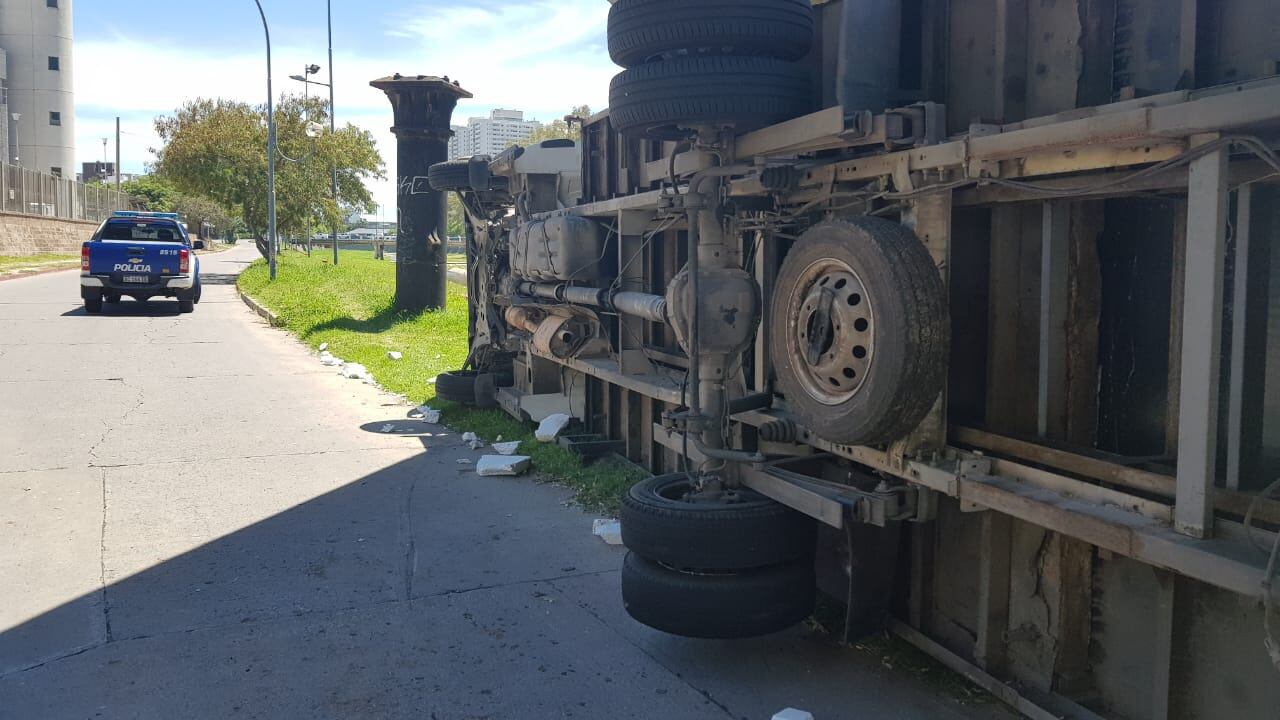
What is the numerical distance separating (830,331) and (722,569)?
111 centimetres

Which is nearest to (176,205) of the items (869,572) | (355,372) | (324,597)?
(355,372)

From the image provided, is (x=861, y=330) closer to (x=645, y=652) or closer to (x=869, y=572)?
(x=869, y=572)

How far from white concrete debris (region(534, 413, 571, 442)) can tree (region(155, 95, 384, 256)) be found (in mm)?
28960

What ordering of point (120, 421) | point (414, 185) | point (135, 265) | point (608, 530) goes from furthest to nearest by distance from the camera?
point (135, 265), point (414, 185), point (120, 421), point (608, 530)

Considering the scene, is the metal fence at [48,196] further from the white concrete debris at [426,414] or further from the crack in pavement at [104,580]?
the crack in pavement at [104,580]

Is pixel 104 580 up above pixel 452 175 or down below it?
below

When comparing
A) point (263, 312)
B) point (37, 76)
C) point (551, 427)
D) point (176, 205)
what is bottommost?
point (551, 427)

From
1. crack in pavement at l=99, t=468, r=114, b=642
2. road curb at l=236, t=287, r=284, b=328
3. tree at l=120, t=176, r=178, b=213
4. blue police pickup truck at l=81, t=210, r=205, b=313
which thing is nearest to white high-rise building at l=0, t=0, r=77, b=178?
tree at l=120, t=176, r=178, b=213

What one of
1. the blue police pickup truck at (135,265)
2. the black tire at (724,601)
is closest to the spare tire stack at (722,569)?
the black tire at (724,601)

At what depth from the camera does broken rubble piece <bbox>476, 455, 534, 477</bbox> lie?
7805mm

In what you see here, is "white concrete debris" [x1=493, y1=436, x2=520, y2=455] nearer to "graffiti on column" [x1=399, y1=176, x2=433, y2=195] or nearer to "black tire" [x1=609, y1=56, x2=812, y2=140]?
"black tire" [x1=609, y1=56, x2=812, y2=140]

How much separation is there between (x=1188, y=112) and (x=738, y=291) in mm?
2298

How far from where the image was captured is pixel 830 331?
155 inches

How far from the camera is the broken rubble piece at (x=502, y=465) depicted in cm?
780
